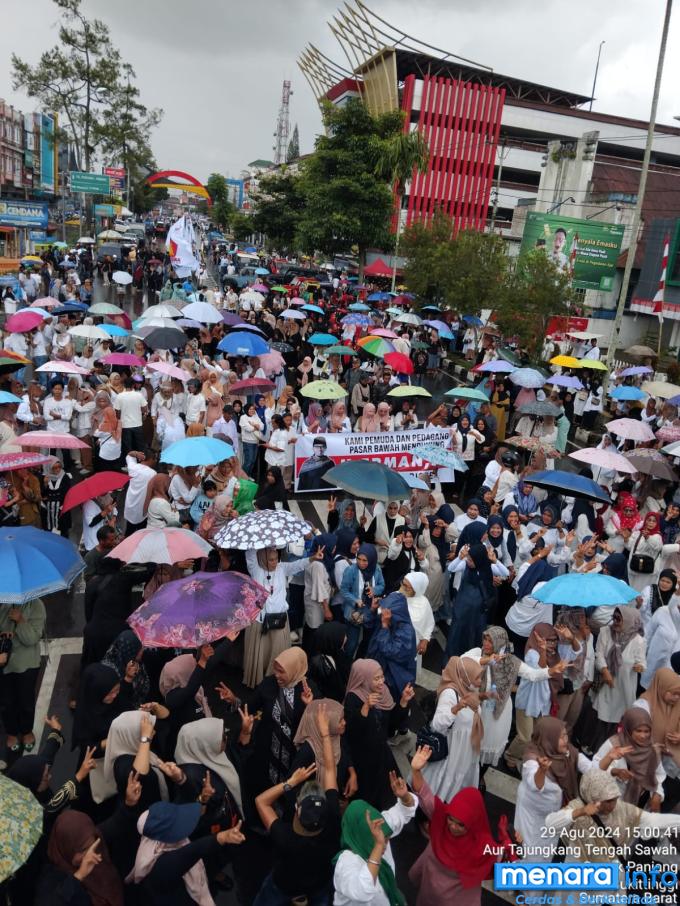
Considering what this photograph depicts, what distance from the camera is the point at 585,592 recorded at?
481cm

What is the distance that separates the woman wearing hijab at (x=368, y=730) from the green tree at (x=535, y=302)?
689 inches

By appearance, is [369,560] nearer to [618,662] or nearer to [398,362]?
[618,662]

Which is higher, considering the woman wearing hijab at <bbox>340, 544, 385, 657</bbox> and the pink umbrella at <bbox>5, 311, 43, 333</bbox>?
the pink umbrella at <bbox>5, 311, 43, 333</bbox>

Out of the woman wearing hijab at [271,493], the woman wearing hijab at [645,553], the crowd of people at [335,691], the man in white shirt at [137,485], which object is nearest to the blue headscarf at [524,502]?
the crowd of people at [335,691]

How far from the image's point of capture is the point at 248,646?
5.60 metres

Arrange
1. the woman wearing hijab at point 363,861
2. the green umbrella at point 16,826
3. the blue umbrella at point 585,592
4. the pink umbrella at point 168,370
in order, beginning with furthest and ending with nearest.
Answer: the pink umbrella at point 168,370, the blue umbrella at point 585,592, the woman wearing hijab at point 363,861, the green umbrella at point 16,826

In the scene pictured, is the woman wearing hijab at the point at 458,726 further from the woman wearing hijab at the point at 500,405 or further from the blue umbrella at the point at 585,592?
the woman wearing hijab at the point at 500,405

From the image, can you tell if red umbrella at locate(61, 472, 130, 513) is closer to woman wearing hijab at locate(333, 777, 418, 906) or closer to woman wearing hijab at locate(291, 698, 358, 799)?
woman wearing hijab at locate(291, 698, 358, 799)

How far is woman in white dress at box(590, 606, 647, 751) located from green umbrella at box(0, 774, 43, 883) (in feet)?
13.1

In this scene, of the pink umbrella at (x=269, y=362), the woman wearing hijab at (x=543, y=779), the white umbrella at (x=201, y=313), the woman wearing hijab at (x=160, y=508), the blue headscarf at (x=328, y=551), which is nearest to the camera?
the woman wearing hijab at (x=543, y=779)

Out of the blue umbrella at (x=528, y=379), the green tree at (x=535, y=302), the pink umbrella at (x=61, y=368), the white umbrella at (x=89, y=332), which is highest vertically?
the green tree at (x=535, y=302)

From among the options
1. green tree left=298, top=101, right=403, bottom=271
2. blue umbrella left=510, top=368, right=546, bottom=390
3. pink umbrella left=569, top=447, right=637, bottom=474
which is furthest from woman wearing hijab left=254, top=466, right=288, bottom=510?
green tree left=298, top=101, right=403, bottom=271

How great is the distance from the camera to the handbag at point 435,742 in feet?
14.1

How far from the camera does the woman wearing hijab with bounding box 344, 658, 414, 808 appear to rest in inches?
160
